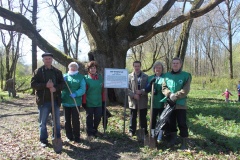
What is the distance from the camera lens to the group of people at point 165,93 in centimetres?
543

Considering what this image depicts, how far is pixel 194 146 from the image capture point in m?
5.71

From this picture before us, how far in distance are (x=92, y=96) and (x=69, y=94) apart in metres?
0.60

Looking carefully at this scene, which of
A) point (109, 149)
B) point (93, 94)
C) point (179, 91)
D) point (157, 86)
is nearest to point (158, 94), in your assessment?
point (157, 86)

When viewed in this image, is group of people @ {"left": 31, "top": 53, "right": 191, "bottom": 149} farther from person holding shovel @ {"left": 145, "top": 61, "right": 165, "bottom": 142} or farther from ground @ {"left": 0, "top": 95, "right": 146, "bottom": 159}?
ground @ {"left": 0, "top": 95, "right": 146, "bottom": 159}

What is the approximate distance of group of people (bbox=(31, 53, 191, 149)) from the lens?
5469 mm

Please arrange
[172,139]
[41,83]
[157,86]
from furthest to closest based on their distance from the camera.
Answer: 1. [157,86]
2. [172,139]
3. [41,83]

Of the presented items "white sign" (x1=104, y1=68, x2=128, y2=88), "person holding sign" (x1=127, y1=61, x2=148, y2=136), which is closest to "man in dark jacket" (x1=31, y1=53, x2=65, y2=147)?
"white sign" (x1=104, y1=68, x2=128, y2=88)

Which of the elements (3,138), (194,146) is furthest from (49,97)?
(194,146)

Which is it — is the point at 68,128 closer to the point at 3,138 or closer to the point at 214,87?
the point at 3,138

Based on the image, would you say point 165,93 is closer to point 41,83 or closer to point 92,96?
point 92,96

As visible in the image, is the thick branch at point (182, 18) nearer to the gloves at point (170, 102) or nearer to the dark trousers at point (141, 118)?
the dark trousers at point (141, 118)

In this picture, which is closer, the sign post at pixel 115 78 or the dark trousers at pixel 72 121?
the dark trousers at pixel 72 121

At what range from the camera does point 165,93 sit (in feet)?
18.2

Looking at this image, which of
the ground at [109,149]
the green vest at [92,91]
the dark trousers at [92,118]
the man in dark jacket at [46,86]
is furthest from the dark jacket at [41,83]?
the ground at [109,149]
